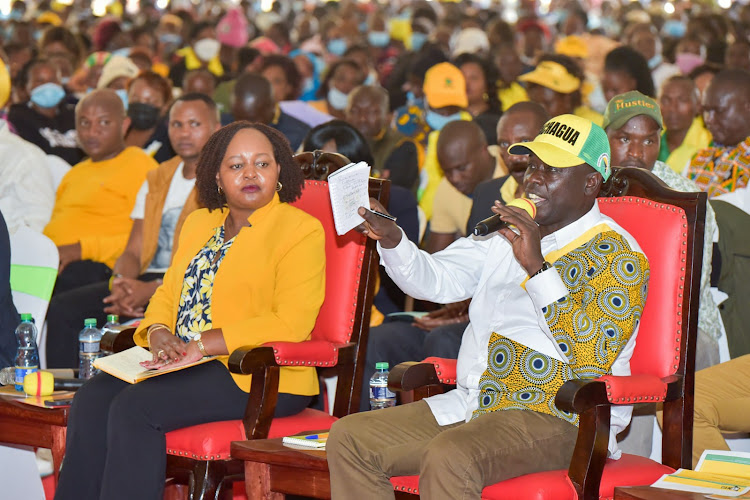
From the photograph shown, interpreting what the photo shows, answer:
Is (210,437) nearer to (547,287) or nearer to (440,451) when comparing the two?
(440,451)

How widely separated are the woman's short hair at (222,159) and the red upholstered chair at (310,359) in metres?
0.15

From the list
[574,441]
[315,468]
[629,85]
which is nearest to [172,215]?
[315,468]

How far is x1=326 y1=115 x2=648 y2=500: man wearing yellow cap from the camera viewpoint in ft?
9.12

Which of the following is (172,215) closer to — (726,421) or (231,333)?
(231,333)

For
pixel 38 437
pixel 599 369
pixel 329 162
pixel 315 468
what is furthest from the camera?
pixel 329 162

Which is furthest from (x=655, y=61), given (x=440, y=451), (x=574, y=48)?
(x=440, y=451)

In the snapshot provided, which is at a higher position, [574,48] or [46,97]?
[574,48]

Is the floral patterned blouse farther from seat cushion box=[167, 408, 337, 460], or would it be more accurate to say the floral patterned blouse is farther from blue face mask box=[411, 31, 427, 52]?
blue face mask box=[411, 31, 427, 52]

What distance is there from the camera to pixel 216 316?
3.49m

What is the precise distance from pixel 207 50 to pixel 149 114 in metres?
4.97

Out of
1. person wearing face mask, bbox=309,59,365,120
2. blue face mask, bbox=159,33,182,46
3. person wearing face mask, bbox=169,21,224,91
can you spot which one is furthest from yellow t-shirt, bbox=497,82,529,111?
blue face mask, bbox=159,33,182,46

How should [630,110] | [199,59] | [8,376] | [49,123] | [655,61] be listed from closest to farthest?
[8,376]
[630,110]
[49,123]
[655,61]
[199,59]

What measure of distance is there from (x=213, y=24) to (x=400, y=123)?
23.6 ft

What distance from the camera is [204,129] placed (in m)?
4.89
